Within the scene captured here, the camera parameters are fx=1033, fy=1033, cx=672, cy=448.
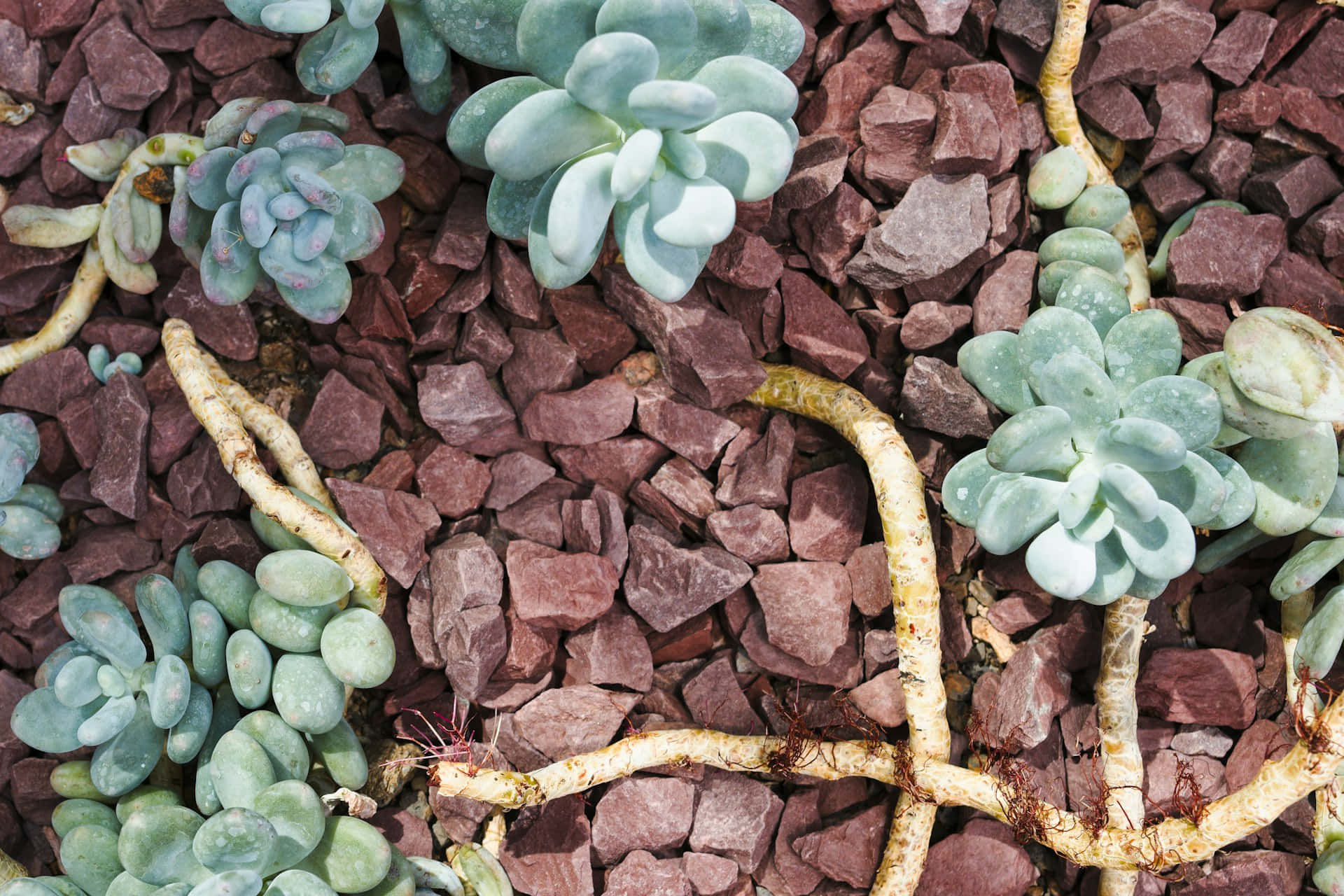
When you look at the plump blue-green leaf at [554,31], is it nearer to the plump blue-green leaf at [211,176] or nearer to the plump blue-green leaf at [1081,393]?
the plump blue-green leaf at [211,176]

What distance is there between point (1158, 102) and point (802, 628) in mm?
1048

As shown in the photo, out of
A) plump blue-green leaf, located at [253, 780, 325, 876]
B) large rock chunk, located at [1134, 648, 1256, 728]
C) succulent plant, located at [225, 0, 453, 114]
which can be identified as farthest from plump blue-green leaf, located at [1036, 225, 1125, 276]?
plump blue-green leaf, located at [253, 780, 325, 876]

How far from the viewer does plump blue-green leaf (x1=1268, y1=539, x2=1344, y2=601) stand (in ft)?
4.86

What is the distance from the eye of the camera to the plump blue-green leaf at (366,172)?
1504mm

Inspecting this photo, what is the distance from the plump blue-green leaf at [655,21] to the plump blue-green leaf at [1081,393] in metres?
0.64

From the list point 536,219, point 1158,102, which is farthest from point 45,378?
point 1158,102

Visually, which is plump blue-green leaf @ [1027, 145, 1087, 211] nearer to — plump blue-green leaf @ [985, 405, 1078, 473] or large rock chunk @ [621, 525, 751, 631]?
plump blue-green leaf @ [985, 405, 1078, 473]

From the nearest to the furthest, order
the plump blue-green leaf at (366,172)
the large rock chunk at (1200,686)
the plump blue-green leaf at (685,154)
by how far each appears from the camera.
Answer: the plump blue-green leaf at (685,154) < the plump blue-green leaf at (366,172) < the large rock chunk at (1200,686)

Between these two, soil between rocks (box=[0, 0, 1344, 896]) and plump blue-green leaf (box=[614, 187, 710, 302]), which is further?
soil between rocks (box=[0, 0, 1344, 896])

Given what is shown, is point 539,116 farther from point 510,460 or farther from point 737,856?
point 737,856

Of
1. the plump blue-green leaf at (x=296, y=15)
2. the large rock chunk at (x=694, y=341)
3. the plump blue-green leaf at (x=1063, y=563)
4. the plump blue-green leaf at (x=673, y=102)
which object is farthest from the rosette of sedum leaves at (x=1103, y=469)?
the plump blue-green leaf at (x=296, y=15)

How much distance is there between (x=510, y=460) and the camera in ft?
5.45

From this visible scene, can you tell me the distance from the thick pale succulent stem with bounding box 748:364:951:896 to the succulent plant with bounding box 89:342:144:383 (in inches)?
43.3

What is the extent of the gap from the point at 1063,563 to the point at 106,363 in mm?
1464
